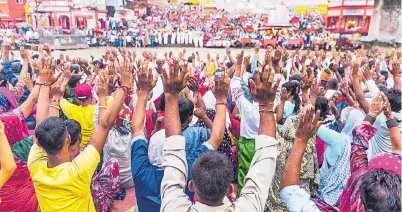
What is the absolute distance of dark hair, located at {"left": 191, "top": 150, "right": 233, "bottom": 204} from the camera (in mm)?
1691

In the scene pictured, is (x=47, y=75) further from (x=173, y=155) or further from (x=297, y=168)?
(x=297, y=168)

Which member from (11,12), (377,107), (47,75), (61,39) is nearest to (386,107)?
(377,107)

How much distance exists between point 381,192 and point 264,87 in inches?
28.5

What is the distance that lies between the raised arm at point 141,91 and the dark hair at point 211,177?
2.94ft

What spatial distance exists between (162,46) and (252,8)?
105 feet

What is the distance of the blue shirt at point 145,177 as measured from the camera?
254cm

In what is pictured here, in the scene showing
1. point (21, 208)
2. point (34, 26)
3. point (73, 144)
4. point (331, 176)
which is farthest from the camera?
point (34, 26)

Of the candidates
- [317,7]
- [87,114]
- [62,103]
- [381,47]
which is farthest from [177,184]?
[317,7]

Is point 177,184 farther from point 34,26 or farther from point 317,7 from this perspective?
point 317,7

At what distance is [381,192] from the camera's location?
1537 mm

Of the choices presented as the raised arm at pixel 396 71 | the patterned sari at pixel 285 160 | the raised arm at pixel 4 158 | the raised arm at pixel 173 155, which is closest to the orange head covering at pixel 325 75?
the raised arm at pixel 396 71

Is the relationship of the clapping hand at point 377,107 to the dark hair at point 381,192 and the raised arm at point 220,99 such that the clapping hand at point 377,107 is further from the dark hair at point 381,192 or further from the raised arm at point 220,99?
the raised arm at point 220,99

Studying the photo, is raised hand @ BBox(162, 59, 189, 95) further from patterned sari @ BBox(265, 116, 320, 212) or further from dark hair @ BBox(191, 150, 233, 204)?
patterned sari @ BBox(265, 116, 320, 212)

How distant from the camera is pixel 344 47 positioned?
81.1ft
